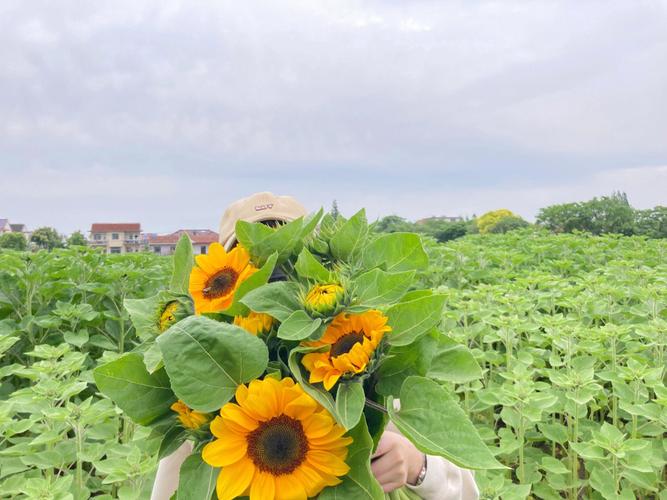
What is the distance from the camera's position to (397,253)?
77 cm

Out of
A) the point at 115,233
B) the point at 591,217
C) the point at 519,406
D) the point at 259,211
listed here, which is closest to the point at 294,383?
the point at 259,211

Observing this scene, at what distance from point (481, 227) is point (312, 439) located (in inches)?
934

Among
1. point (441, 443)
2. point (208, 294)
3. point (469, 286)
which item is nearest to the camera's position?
point (441, 443)

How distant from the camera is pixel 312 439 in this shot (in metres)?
0.64

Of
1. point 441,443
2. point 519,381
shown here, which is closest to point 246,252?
point 441,443

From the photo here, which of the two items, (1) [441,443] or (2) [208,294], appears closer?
(1) [441,443]

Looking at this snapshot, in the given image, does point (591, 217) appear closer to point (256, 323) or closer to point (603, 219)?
point (603, 219)

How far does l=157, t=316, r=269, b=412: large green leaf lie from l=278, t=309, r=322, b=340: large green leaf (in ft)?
0.12

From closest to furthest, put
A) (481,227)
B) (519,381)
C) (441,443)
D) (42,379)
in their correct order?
(441,443), (519,381), (42,379), (481,227)

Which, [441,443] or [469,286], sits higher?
[441,443]

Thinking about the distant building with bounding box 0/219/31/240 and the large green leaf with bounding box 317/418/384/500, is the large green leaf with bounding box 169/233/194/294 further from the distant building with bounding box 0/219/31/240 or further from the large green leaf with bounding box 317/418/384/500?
the distant building with bounding box 0/219/31/240

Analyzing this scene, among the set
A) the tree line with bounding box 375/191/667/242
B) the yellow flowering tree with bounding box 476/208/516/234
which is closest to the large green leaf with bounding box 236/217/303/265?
the tree line with bounding box 375/191/667/242

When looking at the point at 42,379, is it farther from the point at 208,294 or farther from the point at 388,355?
the point at 388,355

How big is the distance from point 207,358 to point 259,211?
471mm
